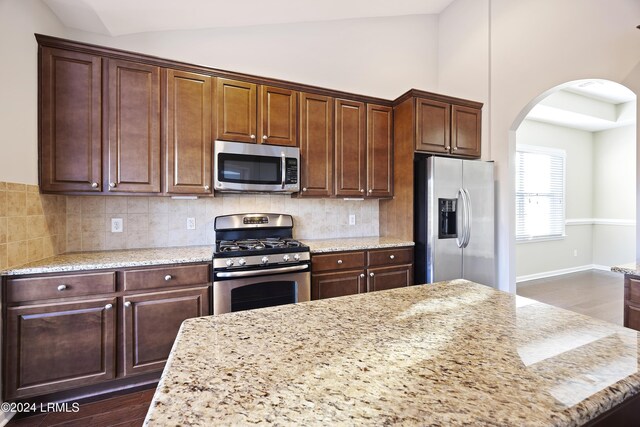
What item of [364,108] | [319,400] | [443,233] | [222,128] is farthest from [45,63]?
[443,233]

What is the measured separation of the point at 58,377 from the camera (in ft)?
6.10

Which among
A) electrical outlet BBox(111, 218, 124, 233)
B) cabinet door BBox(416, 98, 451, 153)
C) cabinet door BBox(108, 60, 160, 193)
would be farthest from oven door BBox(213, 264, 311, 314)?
cabinet door BBox(416, 98, 451, 153)

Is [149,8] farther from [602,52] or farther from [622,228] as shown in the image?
[622,228]

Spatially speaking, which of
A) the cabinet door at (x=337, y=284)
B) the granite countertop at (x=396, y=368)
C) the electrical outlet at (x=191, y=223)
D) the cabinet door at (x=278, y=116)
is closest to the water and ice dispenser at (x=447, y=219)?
the cabinet door at (x=337, y=284)

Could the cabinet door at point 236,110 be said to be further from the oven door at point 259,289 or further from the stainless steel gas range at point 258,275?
the oven door at point 259,289

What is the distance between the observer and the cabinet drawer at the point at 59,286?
5.82 ft

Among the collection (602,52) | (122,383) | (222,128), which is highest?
(602,52)

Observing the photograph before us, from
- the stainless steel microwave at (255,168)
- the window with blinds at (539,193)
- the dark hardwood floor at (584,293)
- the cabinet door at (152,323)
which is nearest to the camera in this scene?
the cabinet door at (152,323)

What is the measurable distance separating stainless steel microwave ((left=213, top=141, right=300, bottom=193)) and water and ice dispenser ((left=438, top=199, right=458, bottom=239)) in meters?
1.43

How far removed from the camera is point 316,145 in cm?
289

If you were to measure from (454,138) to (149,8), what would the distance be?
3.06 meters

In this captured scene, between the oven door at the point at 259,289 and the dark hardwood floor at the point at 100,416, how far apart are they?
0.75 metres

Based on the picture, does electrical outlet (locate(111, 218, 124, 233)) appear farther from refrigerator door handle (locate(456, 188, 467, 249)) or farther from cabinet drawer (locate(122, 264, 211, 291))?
refrigerator door handle (locate(456, 188, 467, 249))

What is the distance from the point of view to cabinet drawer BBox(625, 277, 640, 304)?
1750 millimetres
